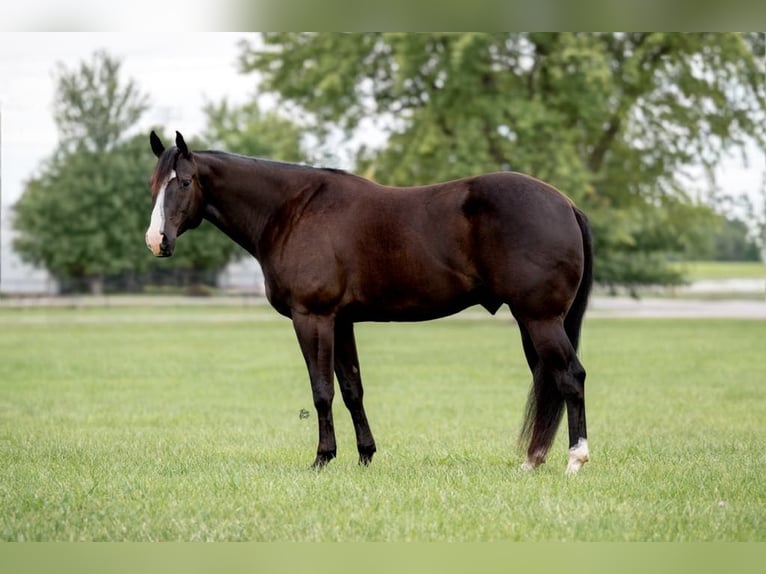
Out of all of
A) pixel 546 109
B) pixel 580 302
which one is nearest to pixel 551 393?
pixel 580 302

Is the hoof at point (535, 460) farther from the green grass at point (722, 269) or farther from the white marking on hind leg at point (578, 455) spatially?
the green grass at point (722, 269)

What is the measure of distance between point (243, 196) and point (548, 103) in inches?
968

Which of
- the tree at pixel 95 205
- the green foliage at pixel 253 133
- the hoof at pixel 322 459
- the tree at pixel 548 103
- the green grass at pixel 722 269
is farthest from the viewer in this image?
the green grass at pixel 722 269

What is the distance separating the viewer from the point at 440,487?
7039mm

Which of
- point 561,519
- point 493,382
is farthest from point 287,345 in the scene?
point 561,519

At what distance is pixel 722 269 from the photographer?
60062 mm

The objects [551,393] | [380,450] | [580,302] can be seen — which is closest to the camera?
[551,393]

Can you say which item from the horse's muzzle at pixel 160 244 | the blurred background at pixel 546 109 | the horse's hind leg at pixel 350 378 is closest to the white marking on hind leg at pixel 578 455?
the horse's hind leg at pixel 350 378

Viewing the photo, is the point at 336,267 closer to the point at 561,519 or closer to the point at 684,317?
the point at 561,519

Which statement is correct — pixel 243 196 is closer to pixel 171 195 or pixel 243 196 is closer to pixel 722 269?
pixel 171 195

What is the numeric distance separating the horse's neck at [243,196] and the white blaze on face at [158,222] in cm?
43

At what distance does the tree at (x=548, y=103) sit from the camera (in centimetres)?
3017

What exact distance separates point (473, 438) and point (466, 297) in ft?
10.1

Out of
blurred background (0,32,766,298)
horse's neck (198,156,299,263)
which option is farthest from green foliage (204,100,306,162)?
Result: horse's neck (198,156,299,263)
